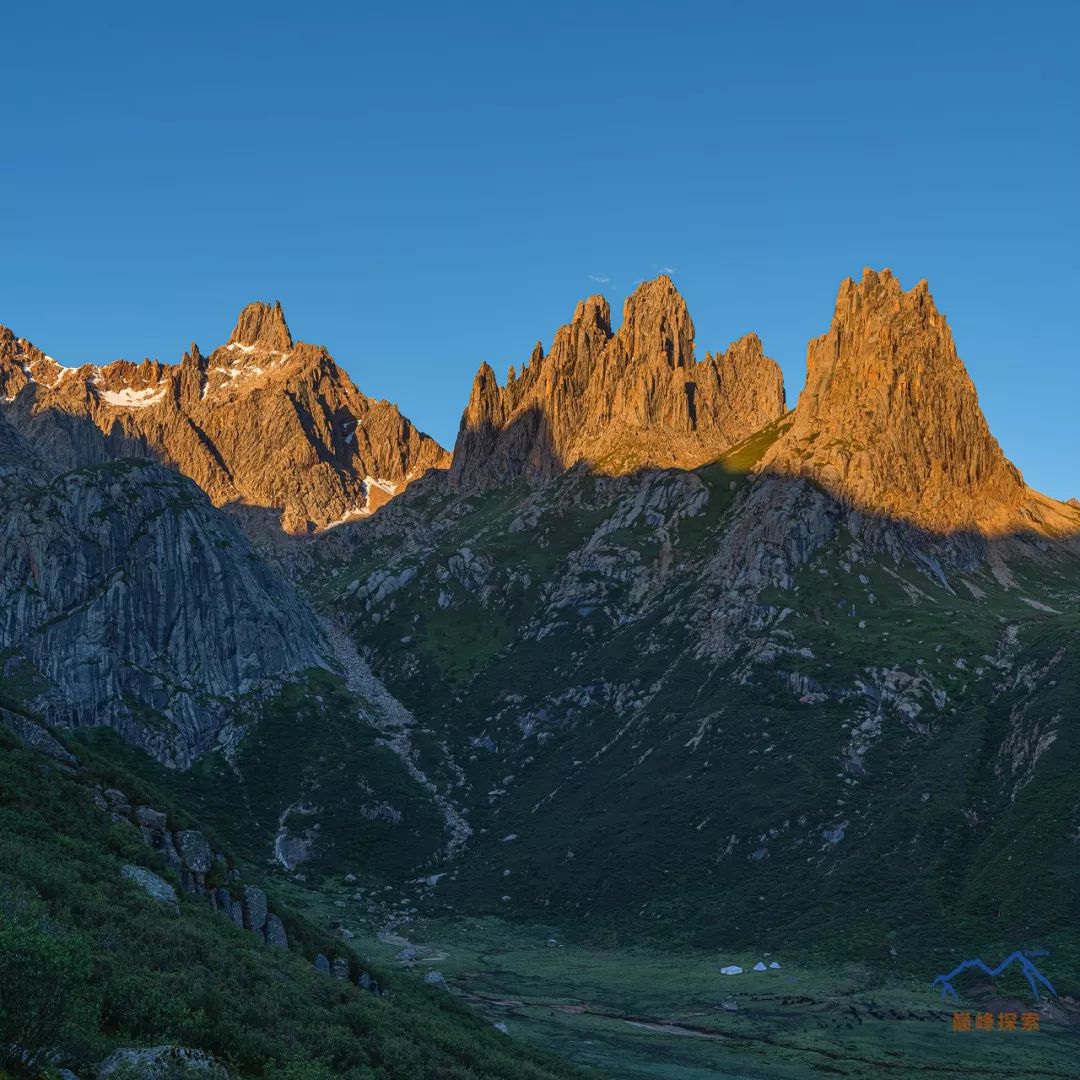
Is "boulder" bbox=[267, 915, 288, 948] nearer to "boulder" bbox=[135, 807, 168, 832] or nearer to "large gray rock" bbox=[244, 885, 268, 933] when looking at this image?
"large gray rock" bbox=[244, 885, 268, 933]

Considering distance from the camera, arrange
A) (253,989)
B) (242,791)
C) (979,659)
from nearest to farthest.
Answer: (253,989) → (979,659) → (242,791)

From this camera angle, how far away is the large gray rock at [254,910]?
5409 centimetres

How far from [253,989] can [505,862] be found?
145056 millimetres

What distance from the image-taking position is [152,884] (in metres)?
45.9

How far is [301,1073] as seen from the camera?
26.2 metres

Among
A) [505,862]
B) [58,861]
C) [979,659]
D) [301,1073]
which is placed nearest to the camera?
[301,1073]

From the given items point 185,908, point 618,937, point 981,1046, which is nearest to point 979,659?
point 618,937

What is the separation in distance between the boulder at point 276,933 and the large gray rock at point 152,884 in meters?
8.99

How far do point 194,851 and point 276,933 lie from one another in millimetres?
6933

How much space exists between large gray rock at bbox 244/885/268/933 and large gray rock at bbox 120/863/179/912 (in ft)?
26.4

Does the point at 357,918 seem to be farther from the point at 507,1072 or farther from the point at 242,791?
the point at 507,1072

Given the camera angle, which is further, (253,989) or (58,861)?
(58,861)

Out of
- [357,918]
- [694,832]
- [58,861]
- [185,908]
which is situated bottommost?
[357,918]

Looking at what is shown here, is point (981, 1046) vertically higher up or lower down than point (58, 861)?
lower down
